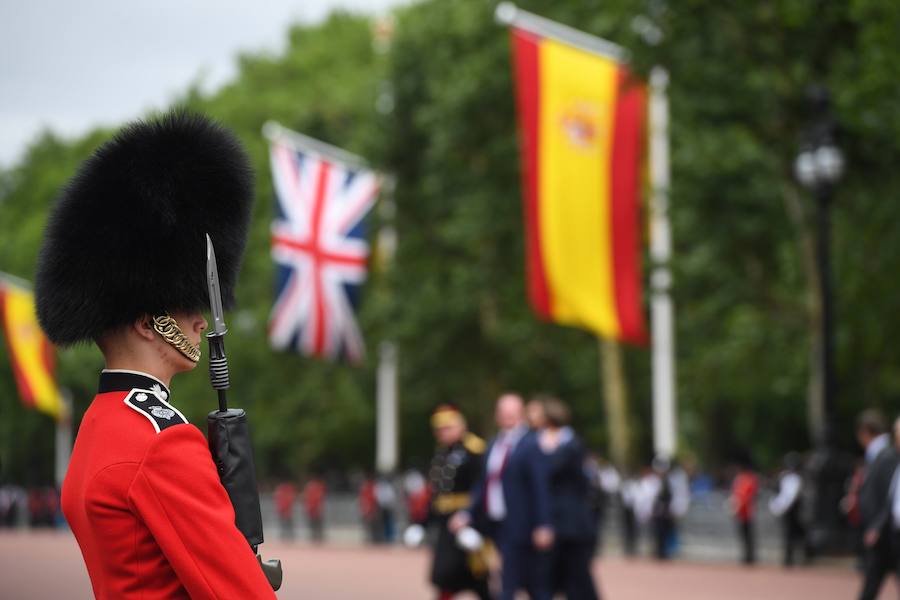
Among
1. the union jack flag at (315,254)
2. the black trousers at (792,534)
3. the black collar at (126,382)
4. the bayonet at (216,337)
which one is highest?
the union jack flag at (315,254)

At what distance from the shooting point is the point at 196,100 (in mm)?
57469

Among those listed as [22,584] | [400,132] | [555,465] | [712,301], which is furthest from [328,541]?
[555,465]

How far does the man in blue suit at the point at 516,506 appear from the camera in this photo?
39.7 feet

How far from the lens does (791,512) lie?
74.6ft

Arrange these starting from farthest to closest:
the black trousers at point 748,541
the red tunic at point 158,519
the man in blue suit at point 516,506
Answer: the black trousers at point 748,541
the man in blue suit at point 516,506
the red tunic at point 158,519

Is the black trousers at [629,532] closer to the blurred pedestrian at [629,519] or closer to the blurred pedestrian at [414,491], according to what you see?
the blurred pedestrian at [629,519]

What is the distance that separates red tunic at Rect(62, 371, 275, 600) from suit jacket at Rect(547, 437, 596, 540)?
31.8 ft

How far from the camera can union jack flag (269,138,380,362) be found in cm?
3112

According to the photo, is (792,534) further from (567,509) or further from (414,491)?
(414,491)

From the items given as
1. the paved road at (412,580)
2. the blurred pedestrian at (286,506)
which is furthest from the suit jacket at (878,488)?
the blurred pedestrian at (286,506)

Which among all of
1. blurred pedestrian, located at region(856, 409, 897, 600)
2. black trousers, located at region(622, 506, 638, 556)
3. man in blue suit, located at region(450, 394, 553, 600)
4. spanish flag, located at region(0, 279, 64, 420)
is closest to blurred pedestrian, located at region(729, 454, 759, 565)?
black trousers, located at region(622, 506, 638, 556)

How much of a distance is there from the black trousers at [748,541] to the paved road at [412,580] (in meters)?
0.38

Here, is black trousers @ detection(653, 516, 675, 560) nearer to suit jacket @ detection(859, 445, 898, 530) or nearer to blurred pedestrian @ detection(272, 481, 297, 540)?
suit jacket @ detection(859, 445, 898, 530)

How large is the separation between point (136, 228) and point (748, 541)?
21.0 meters
